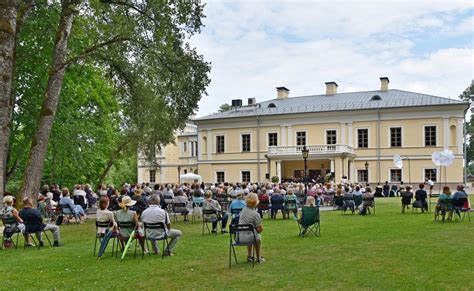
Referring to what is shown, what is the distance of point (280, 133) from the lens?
4391 centimetres

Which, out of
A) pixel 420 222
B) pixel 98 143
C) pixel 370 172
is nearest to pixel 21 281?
pixel 420 222

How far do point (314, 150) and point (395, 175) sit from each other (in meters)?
6.65

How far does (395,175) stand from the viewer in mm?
40344

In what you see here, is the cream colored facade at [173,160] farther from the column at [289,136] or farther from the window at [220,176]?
the column at [289,136]

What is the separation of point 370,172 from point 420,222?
2742 cm

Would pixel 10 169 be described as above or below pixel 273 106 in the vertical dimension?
below

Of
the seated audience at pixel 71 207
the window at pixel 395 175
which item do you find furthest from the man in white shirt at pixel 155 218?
the window at pixel 395 175

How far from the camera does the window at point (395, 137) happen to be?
40.3 m

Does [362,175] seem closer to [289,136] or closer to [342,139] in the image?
[342,139]

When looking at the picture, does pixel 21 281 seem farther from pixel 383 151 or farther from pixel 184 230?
pixel 383 151

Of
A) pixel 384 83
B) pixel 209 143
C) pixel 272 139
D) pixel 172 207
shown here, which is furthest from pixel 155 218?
pixel 384 83

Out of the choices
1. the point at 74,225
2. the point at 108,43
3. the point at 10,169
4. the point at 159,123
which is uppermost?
the point at 108,43

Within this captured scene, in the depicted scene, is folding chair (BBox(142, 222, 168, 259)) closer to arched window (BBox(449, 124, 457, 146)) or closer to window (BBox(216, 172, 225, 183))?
arched window (BBox(449, 124, 457, 146))

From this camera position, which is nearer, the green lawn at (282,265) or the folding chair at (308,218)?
the green lawn at (282,265)
